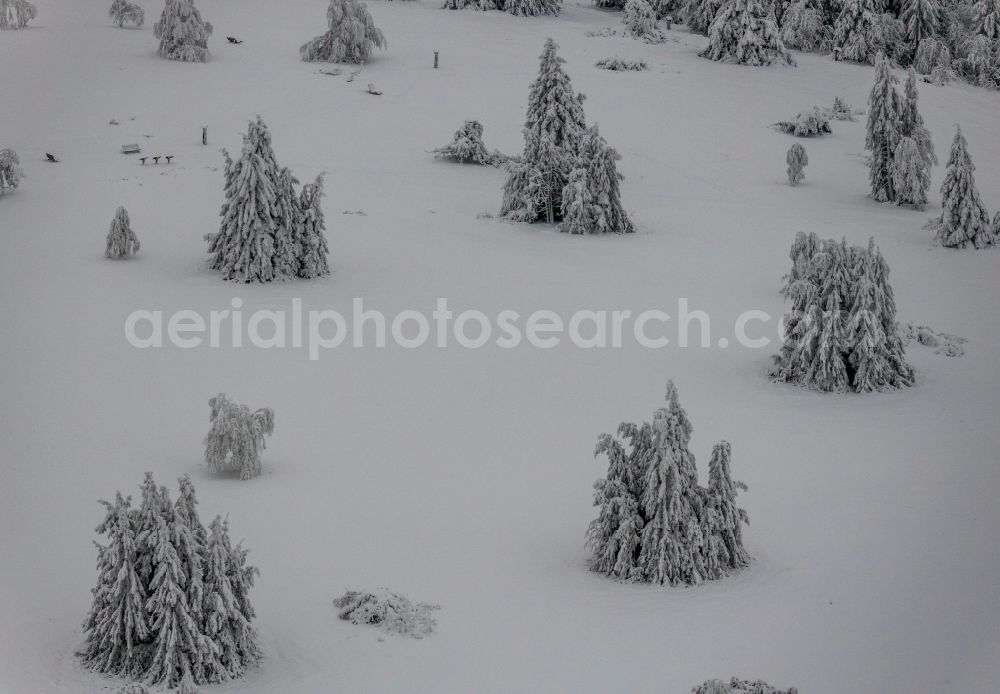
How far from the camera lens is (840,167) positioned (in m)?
41.3

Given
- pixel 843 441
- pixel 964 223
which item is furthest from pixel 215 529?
pixel 964 223

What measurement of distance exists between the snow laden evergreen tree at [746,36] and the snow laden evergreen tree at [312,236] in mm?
23692

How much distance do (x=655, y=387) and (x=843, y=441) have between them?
361 centimetres

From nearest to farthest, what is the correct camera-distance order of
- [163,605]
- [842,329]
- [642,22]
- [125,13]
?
[163,605] < [842,329] < [125,13] < [642,22]

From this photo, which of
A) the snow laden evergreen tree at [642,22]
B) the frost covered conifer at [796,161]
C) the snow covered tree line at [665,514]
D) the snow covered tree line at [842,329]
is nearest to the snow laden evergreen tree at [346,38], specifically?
the snow laden evergreen tree at [642,22]

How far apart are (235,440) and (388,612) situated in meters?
5.13

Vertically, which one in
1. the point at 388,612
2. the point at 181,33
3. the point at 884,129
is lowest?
the point at 388,612

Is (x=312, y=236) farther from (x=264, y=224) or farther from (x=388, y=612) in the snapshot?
(x=388, y=612)

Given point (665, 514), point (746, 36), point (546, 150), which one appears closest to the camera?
point (665, 514)

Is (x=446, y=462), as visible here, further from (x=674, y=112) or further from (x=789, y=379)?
(x=674, y=112)

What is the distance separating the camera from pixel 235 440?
19.7 metres

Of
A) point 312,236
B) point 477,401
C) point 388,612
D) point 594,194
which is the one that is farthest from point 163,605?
point 594,194

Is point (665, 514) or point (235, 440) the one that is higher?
point (665, 514)

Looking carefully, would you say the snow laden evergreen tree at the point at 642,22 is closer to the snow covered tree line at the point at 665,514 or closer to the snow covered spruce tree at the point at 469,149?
the snow covered spruce tree at the point at 469,149
